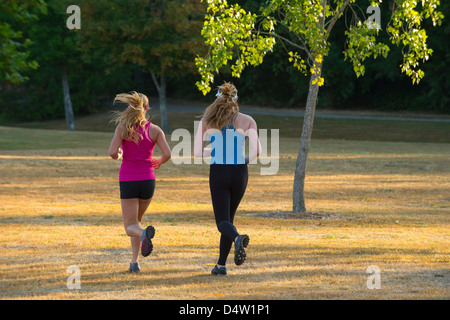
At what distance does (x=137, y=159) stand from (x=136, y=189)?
32 centimetres

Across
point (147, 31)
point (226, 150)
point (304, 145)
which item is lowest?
point (304, 145)

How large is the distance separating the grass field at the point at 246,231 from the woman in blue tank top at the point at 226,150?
30.6 inches

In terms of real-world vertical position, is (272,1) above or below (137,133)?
above

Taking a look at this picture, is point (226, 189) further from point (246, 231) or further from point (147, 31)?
point (147, 31)

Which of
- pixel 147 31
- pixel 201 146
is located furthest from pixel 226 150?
pixel 147 31

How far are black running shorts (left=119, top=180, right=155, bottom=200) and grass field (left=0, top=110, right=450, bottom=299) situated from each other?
905mm

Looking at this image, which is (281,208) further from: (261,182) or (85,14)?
(85,14)

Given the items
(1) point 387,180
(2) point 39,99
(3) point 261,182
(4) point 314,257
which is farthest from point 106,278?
(2) point 39,99

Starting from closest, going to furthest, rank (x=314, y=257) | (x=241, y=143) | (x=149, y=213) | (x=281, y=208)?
(x=241, y=143)
(x=314, y=257)
(x=149, y=213)
(x=281, y=208)

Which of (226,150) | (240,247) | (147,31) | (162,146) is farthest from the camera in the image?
(147,31)

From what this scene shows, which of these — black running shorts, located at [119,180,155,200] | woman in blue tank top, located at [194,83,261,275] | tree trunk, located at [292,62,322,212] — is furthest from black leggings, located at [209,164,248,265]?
tree trunk, located at [292,62,322,212]

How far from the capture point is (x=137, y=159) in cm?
736

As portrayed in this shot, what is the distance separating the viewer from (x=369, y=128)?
4097 cm

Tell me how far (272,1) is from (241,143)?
6.06 meters
